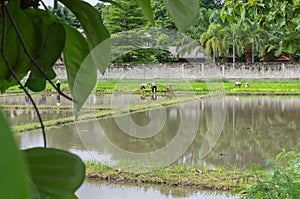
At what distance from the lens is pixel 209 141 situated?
16.7 ft

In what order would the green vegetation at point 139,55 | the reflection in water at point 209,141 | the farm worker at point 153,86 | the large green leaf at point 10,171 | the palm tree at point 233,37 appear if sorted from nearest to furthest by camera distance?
the large green leaf at point 10,171, the green vegetation at point 139,55, the reflection in water at point 209,141, the farm worker at point 153,86, the palm tree at point 233,37

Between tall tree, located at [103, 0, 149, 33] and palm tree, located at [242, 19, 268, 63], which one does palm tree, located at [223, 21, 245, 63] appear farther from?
tall tree, located at [103, 0, 149, 33]

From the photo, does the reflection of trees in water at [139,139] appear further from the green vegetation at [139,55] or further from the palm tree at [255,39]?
the palm tree at [255,39]

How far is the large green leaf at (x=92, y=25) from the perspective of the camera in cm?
15

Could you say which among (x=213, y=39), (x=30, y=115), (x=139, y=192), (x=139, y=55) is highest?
(x=213, y=39)

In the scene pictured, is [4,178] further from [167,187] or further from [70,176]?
[167,187]

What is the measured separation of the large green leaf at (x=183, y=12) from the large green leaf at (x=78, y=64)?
52 mm

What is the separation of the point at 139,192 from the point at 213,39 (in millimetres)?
8241

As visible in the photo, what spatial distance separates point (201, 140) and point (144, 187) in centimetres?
175

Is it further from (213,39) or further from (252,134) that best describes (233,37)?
(252,134)

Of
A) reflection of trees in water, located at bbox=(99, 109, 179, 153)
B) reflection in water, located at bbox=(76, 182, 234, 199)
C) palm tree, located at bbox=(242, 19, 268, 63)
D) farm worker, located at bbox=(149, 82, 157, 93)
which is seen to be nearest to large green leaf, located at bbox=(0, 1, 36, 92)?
reflection in water, located at bbox=(76, 182, 234, 199)

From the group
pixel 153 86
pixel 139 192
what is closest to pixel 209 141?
pixel 139 192

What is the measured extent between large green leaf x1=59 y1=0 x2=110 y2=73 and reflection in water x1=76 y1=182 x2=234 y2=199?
3125 millimetres

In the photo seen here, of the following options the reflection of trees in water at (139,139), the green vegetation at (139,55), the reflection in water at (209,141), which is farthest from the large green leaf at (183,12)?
the reflection of trees in water at (139,139)
